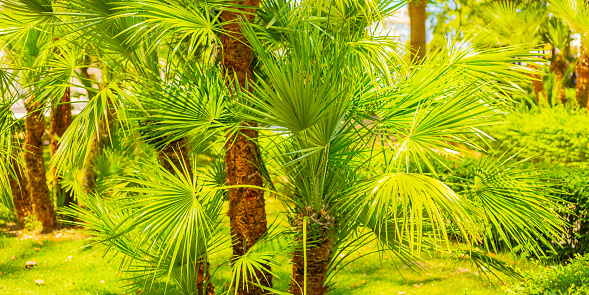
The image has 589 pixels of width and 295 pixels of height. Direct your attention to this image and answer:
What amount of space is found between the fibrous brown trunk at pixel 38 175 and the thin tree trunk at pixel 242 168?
4.20 meters

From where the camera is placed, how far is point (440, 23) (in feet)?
35.9

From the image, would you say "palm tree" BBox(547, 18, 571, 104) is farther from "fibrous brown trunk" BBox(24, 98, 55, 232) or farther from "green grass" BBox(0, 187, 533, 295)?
"fibrous brown trunk" BBox(24, 98, 55, 232)

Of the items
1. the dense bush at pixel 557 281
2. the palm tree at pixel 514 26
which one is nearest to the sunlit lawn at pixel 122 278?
the dense bush at pixel 557 281

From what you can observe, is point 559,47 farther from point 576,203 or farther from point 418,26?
point 576,203

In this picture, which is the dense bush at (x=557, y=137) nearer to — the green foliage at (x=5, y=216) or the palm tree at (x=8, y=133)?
the palm tree at (x=8, y=133)

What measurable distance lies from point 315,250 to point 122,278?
243 cm

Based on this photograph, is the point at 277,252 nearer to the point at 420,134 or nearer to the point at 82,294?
the point at 420,134

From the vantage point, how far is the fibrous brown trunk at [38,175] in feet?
21.6

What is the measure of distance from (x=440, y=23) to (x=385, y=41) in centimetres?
824

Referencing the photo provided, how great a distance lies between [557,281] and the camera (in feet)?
9.61

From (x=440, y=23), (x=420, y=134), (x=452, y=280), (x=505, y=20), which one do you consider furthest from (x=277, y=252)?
(x=440, y=23)

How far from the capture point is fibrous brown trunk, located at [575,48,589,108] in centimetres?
883

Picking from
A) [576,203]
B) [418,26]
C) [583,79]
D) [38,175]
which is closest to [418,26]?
[418,26]

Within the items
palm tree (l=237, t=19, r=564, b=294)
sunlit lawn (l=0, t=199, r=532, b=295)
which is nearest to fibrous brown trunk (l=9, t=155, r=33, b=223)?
sunlit lawn (l=0, t=199, r=532, b=295)
